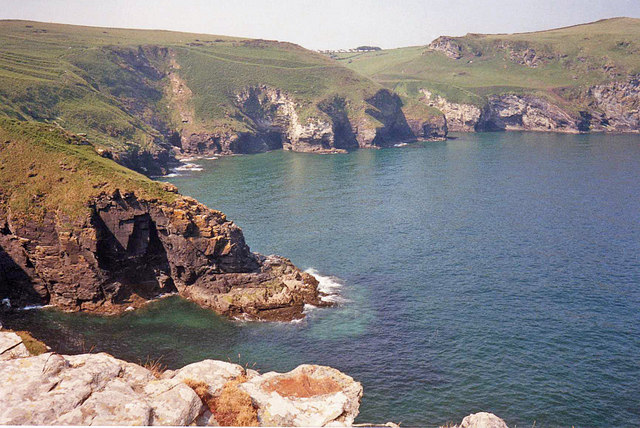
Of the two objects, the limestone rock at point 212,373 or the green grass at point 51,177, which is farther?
the green grass at point 51,177

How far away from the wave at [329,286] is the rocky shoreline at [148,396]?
4030cm

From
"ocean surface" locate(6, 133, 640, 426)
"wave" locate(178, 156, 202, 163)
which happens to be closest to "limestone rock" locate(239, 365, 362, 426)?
"ocean surface" locate(6, 133, 640, 426)

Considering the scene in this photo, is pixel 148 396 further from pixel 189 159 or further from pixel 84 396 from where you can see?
pixel 189 159

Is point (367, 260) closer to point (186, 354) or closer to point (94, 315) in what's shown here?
point (186, 354)

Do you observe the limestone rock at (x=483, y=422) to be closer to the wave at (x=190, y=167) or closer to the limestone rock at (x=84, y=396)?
the limestone rock at (x=84, y=396)

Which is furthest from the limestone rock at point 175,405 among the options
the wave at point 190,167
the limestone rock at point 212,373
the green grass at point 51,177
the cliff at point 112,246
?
the wave at point 190,167

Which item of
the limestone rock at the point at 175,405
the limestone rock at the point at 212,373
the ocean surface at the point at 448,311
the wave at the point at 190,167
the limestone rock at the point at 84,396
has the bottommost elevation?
the ocean surface at the point at 448,311

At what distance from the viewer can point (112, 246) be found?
6994 cm

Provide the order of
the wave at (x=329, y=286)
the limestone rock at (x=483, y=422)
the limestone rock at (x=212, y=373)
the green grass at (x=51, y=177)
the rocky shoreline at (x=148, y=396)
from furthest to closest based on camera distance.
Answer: the wave at (x=329, y=286), the green grass at (x=51, y=177), the limestone rock at (x=483, y=422), the limestone rock at (x=212, y=373), the rocky shoreline at (x=148, y=396)

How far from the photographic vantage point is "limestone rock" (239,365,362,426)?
967 inches

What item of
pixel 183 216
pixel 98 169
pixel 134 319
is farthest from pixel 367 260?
pixel 98 169

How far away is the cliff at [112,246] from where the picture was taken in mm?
67250

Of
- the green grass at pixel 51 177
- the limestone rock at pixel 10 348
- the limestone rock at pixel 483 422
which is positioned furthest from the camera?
the green grass at pixel 51 177

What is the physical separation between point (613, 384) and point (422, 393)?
2038 centimetres
